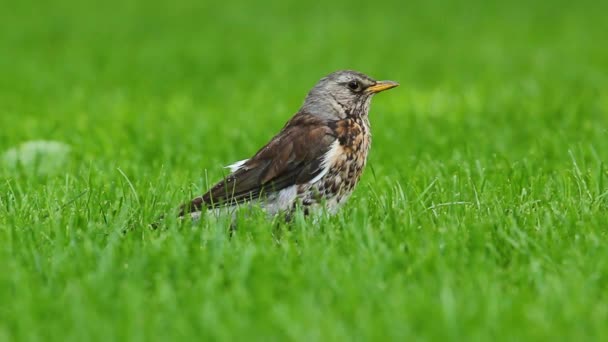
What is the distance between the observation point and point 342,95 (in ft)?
21.0

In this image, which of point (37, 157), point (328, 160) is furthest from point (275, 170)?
point (37, 157)

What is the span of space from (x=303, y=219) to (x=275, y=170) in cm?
53

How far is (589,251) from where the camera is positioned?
488cm

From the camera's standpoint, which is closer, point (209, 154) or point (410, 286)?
point (410, 286)

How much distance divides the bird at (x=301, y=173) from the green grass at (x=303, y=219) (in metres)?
0.21

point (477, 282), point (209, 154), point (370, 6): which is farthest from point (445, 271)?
point (370, 6)

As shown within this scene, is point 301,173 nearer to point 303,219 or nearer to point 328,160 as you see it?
point 328,160

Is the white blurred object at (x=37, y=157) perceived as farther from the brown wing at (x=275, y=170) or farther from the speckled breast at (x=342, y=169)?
the speckled breast at (x=342, y=169)

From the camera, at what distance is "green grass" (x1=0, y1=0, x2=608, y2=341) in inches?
159

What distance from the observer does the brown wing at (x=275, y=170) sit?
588cm

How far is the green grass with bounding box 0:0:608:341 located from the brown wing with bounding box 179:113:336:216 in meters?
0.30

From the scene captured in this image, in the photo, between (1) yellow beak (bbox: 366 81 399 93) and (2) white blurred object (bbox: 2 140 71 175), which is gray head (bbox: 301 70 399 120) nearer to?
(1) yellow beak (bbox: 366 81 399 93)

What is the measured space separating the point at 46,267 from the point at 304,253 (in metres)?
1.14

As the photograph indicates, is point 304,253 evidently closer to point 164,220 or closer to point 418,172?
point 164,220
